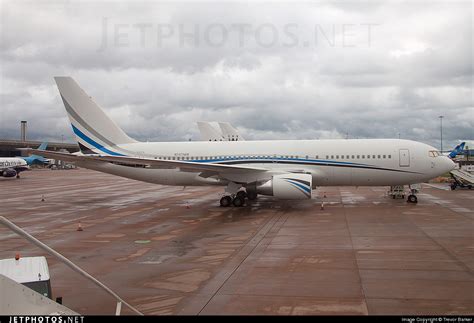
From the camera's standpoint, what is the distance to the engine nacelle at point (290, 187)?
1908 cm

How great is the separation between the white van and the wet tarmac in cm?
94

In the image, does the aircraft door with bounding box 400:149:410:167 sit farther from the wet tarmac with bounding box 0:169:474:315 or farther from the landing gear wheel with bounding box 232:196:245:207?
the landing gear wheel with bounding box 232:196:245:207

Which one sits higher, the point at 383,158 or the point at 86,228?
the point at 383,158

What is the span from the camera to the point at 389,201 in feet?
73.8

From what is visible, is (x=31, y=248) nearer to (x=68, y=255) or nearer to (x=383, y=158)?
(x=68, y=255)

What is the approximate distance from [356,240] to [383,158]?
9.69 meters

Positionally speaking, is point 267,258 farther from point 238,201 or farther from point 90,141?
point 90,141

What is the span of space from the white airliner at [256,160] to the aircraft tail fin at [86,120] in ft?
0.18

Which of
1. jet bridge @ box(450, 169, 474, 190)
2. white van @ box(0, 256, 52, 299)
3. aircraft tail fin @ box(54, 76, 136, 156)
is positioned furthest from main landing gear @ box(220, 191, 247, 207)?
jet bridge @ box(450, 169, 474, 190)

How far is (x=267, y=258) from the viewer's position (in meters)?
10.5

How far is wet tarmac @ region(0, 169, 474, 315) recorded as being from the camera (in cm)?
731

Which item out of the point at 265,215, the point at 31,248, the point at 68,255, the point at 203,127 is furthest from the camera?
the point at 203,127

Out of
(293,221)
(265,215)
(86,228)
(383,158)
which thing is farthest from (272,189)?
(86,228)

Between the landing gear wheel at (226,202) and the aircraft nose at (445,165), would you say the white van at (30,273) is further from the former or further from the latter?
the aircraft nose at (445,165)
